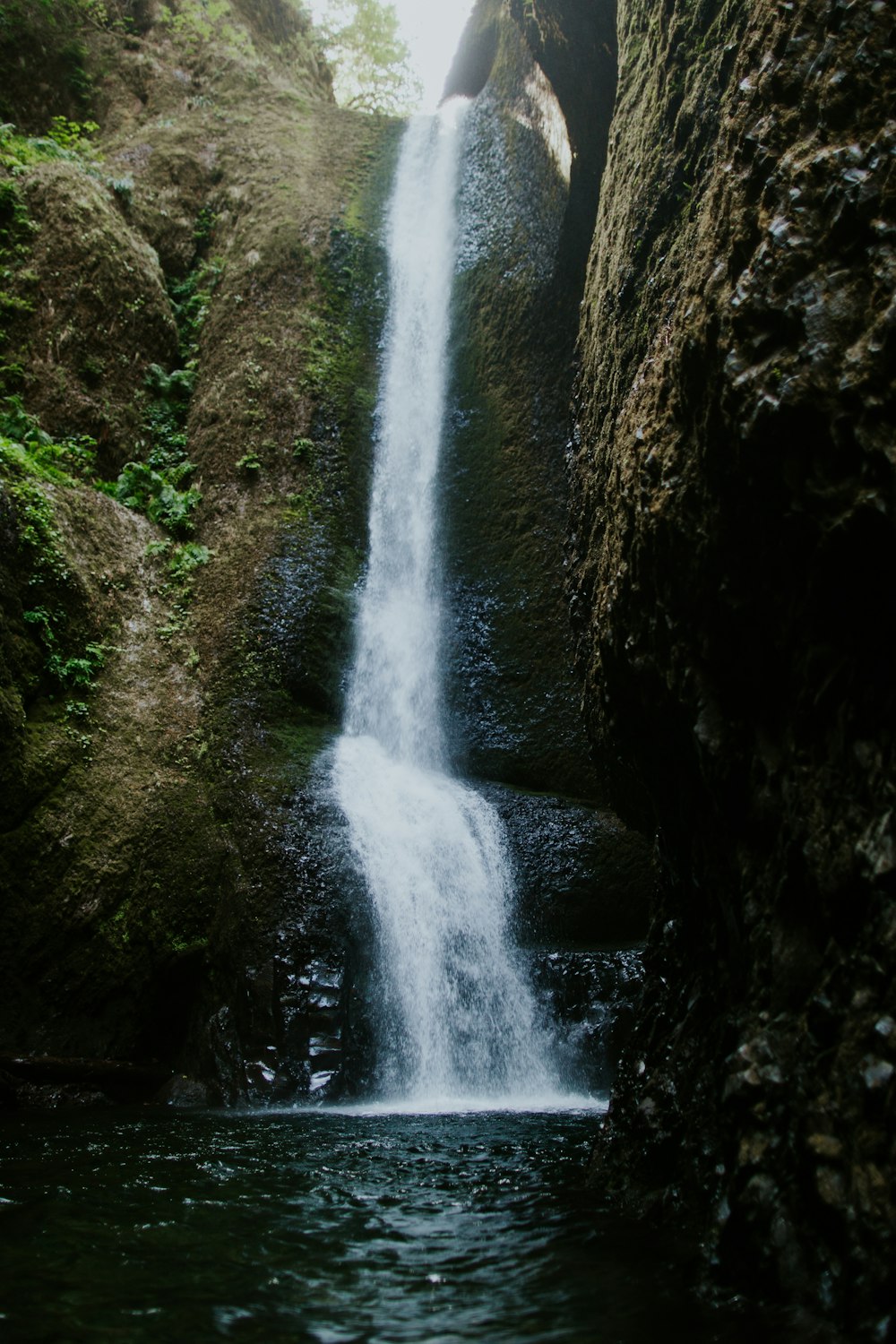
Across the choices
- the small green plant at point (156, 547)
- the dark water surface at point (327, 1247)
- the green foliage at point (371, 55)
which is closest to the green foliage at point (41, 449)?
the small green plant at point (156, 547)

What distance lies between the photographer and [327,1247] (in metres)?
3.00

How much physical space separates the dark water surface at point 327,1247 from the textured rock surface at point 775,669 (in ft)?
1.27

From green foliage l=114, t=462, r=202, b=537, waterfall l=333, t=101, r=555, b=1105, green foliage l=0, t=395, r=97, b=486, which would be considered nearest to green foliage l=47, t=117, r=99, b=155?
waterfall l=333, t=101, r=555, b=1105

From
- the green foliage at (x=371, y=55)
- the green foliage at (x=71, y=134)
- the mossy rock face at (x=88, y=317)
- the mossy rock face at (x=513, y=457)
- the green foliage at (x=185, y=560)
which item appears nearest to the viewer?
the green foliage at (x=185, y=560)

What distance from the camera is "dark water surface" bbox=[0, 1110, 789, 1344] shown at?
92.7 inches

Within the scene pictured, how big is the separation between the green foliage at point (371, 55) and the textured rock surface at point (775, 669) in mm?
22866

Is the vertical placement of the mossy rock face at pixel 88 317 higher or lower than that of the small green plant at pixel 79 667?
higher

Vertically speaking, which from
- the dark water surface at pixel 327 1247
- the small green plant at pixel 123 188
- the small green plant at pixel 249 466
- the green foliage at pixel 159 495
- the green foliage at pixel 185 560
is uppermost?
the small green plant at pixel 123 188

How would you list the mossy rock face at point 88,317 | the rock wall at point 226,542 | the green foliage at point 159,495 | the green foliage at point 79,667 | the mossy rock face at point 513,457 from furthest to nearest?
the mossy rock face at point 88,317
the green foliage at point 159,495
the mossy rock face at point 513,457
the green foliage at point 79,667
the rock wall at point 226,542

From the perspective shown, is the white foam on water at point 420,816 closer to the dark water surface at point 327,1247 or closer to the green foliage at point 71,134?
the dark water surface at point 327,1247

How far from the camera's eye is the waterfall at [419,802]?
6.91 m

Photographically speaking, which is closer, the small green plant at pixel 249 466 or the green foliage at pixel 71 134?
the small green plant at pixel 249 466

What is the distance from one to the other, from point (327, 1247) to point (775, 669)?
2688 millimetres

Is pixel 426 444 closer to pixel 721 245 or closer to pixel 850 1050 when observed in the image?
pixel 721 245
